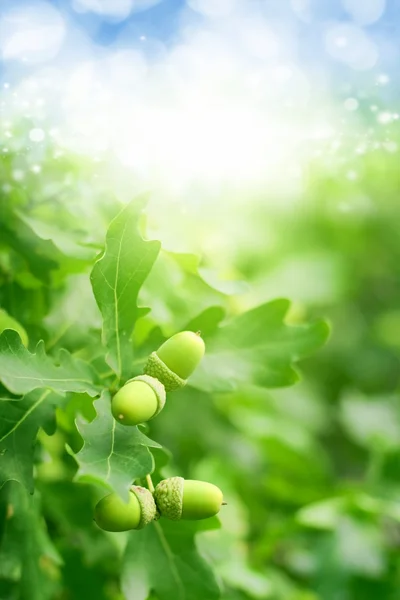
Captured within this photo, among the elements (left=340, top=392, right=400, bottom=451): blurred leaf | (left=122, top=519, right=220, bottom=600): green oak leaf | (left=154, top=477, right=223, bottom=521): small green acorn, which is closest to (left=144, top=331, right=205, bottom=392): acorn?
(left=154, top=477, right=223, bottom=521): small green acorn

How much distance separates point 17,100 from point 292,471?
132 cm

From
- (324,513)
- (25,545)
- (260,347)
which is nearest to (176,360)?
(260,347)

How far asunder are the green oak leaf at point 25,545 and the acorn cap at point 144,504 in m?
0.29

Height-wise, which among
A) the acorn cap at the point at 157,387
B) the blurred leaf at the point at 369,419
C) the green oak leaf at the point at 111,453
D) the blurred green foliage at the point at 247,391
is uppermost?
the acorn cap at the point at 157,387

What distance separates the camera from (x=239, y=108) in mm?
1881

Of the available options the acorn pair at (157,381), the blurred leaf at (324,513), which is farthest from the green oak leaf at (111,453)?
the blurred leaf at (324,513)

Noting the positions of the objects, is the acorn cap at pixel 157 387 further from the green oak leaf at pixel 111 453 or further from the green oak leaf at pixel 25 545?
the green oak leaf at pixel 25 545

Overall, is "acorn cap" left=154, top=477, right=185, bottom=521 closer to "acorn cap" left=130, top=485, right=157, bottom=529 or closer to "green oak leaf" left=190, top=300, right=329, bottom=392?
"acorn cap" left=130, top=485, right=157, bottom=529

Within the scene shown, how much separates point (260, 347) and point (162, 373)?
0.78 feet

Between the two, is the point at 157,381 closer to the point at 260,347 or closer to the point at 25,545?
the point at 260,347

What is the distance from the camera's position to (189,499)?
0.73m

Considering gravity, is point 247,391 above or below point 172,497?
below

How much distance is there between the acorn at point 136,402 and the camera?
2.32 ft

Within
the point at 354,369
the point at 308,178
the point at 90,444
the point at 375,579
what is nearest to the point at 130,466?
the point at 90,444
